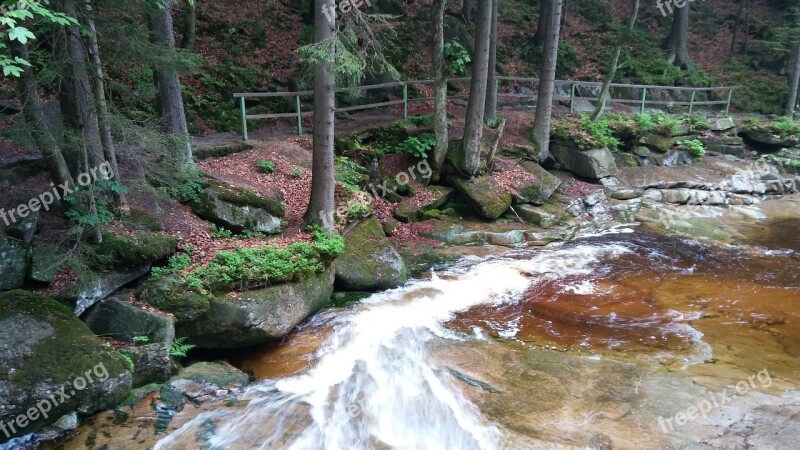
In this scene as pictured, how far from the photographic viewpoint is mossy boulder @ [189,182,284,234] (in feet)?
29.9

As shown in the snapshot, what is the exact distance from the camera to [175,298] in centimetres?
705

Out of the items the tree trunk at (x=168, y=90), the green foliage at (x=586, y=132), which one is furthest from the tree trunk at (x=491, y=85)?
the tree trunk at (x=168, y=90)

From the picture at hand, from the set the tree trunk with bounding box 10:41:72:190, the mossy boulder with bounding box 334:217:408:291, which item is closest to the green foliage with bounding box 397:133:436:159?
the mossy boulder with bounding box 334:217:408:291

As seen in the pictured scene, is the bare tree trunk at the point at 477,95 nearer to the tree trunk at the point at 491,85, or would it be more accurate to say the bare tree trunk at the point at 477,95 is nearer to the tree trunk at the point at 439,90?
the tree trunk at the point at 439,90

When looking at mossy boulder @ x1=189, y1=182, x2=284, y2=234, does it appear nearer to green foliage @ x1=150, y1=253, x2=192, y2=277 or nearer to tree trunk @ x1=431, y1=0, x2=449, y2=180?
green foliage @ x1=150, y1=253, x2=192, y2=277

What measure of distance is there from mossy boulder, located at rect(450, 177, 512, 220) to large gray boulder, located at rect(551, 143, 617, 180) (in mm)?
3421

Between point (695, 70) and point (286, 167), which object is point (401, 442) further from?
point (695, 70)

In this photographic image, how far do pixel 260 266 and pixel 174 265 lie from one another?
50.4 inches

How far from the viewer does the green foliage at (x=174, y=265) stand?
7.45 meters

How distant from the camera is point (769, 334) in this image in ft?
25.4

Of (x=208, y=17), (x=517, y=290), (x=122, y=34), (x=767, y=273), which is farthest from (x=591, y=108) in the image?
(x=122, y=34)

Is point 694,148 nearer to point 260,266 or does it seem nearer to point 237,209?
point 237,209

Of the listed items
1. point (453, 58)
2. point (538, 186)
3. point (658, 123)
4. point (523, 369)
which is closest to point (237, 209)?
point (523, 369)

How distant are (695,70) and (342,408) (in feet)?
78.6
